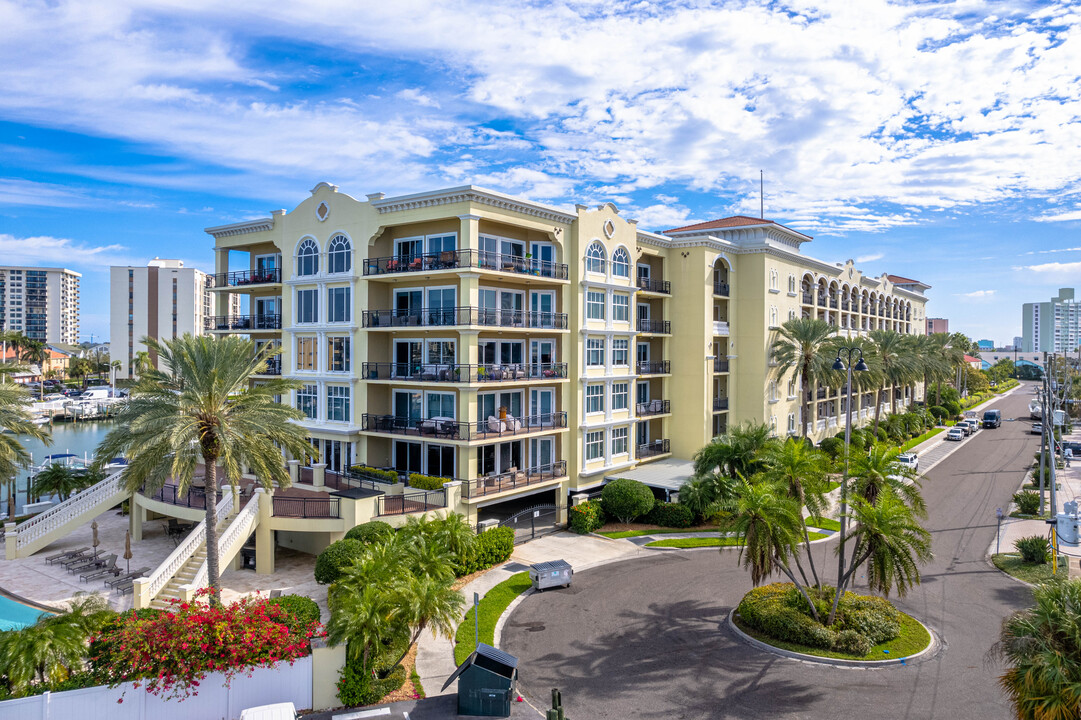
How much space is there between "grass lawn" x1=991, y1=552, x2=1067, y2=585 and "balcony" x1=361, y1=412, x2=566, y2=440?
21.5 metres

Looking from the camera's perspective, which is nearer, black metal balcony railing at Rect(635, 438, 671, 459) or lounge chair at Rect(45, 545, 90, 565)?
lounge chair at Rect(45, 545, 90, 565)

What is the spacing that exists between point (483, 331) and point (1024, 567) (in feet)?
87.9

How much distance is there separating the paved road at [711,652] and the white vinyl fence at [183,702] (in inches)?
249

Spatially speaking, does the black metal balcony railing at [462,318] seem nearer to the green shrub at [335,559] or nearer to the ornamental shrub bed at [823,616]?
the green shrub at [335,559]

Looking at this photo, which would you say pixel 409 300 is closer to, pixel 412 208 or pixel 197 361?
pixel 412 208

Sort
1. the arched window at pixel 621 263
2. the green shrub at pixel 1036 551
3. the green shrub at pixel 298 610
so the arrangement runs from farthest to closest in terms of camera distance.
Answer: the arched window at pixel 621 263, the green shrub at pixel 1036 551, the green shrub at pixel 298 610

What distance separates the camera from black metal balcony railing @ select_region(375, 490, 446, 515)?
30.1 m

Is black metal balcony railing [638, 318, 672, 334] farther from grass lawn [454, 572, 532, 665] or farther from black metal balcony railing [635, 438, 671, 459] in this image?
grass lawn [454, 572, 532, 665]

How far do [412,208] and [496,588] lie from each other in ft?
63.6

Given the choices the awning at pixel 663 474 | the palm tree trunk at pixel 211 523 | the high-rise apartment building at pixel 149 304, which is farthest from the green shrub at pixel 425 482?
the high-rise apartment building at pixel 149 304

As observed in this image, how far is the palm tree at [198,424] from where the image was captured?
22.1m

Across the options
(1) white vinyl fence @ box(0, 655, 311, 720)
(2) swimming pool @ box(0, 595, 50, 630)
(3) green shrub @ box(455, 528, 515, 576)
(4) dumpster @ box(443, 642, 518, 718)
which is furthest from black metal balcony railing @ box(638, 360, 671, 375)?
(2) swimming pool @ box(0, 595, 50, 630)

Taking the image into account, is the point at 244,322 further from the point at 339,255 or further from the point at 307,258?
the point at 339,255

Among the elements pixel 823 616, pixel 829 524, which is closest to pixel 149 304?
pixel 829 524
